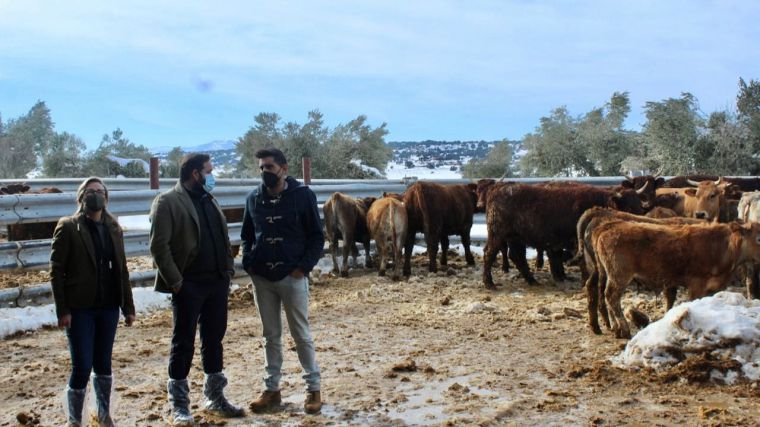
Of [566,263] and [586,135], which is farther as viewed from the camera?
[586,135]

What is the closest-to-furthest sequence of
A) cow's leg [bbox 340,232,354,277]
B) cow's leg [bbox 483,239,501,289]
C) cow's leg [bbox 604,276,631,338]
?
cow's leg [bbox 604,276,631,338] → cow's leg [bbox 483,239,501,289] → cow's leg [bbox 340,232,354,277]

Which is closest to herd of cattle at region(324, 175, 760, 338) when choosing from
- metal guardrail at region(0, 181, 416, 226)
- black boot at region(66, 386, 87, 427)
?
metal guardrail at region(0, 181, 416, 226)

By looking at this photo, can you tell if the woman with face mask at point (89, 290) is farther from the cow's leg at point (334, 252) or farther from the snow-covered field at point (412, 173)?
the snow-covered field at point (412, 173)

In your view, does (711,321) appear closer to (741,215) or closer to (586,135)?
(741,215)

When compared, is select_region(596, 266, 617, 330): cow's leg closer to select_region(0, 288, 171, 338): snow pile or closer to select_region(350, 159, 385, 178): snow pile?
select_region(0, 288, 171, 338): snow pile

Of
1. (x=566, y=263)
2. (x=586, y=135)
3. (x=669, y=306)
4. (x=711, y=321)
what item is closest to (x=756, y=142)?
(x=586, y=135)

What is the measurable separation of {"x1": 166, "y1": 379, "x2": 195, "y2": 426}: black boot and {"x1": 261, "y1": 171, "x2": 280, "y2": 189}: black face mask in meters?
1.57

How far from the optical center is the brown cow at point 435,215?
12820 millimetres

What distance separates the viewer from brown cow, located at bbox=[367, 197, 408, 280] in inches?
486

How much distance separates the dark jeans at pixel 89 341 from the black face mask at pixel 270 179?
144 cm

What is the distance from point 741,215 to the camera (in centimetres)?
1109

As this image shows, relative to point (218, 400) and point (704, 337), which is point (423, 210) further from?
point (218, 400)

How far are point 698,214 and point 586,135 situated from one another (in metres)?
24.3

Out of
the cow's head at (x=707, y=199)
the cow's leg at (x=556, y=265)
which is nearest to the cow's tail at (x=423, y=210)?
the cow's leg at (x=556, y=265)
